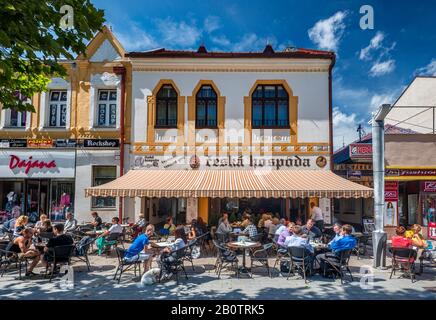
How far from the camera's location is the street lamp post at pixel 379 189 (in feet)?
27.8

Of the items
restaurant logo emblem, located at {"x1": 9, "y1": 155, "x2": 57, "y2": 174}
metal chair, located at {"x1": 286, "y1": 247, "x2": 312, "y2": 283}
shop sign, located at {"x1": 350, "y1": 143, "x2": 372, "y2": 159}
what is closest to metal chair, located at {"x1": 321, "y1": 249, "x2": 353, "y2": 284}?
metal chair, located at {"x1": 286, "y1": 247, "x2": 312, "y2": 283}

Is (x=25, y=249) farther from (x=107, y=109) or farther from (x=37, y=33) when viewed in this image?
(x=107, y=109)

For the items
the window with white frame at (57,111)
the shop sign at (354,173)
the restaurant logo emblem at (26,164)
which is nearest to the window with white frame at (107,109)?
the window with white frame at (57,111)

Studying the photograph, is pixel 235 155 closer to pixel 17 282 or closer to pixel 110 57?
pixel 110 57

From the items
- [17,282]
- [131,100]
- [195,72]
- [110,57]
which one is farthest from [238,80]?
[17,282]

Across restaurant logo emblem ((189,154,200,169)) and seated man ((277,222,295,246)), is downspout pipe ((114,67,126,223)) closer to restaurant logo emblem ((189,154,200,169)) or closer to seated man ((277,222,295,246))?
restaurant logo emblem ((189,154,200,169))

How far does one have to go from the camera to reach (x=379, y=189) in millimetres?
8992

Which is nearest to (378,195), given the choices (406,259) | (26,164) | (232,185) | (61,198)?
(406,259)

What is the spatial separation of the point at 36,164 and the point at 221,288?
36.2 feet

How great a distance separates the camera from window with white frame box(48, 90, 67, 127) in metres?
13.8

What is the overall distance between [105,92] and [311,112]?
30.9 feet

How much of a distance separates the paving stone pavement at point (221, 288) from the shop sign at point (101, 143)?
644 centimetres

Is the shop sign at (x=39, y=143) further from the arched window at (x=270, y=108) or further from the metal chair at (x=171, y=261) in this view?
the metal chair at (x=171, y=261)
